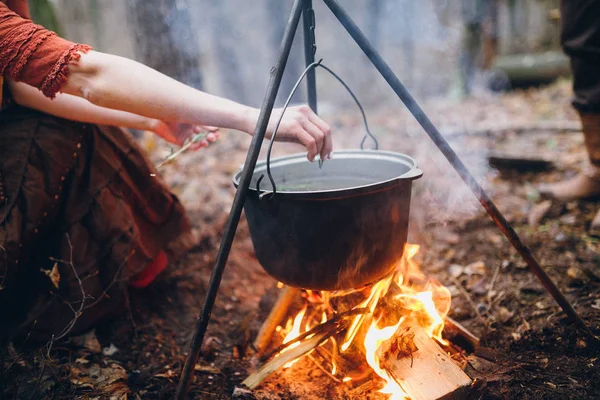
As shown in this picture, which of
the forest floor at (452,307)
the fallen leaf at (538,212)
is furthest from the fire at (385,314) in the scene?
the fallen leaf at (538,212)

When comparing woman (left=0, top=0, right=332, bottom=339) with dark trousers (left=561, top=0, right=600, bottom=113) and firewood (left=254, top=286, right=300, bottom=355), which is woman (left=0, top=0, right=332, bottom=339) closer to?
firewood (left=254, top=286, right=300, bottom=355)

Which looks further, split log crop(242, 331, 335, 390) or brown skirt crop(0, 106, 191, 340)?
brown skirt crop(0, 106, 191, 340)

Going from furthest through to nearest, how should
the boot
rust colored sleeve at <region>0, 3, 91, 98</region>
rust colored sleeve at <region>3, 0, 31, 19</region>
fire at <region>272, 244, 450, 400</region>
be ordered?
the boot < rust colored sleeve at <region>3, 0, 31, 19</region> < fire at <region>272, 244, 450, 400</region> < rust colored sleeve at <region>0, 3, 91, 98</region>

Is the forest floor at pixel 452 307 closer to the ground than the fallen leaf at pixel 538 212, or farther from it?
closer to the ground

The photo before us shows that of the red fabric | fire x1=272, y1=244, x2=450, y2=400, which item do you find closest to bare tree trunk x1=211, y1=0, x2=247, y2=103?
the red fabric

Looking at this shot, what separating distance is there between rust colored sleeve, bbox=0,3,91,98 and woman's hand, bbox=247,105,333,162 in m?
0.76

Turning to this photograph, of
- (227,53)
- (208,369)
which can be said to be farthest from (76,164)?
(227,53)

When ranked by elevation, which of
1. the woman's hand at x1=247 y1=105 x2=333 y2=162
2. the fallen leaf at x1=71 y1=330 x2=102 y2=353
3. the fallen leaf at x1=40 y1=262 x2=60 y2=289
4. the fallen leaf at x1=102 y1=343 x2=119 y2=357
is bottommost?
the fallen leaf at x1=102 y1=343 x2=119 y2=357

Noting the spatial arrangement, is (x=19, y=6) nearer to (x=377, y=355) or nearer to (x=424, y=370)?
(x=377, y=355)

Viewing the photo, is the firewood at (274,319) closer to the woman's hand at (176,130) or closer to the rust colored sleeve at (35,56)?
the woman's hand at (176,130)

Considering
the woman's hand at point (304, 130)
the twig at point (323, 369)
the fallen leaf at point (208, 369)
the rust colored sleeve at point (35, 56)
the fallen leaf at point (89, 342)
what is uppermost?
the rust colored sleeve at point (35, 56)

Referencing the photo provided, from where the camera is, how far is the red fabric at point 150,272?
104 inches

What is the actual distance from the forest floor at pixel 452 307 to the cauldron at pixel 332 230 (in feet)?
1.87

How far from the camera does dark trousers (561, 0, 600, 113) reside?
8.52ft
